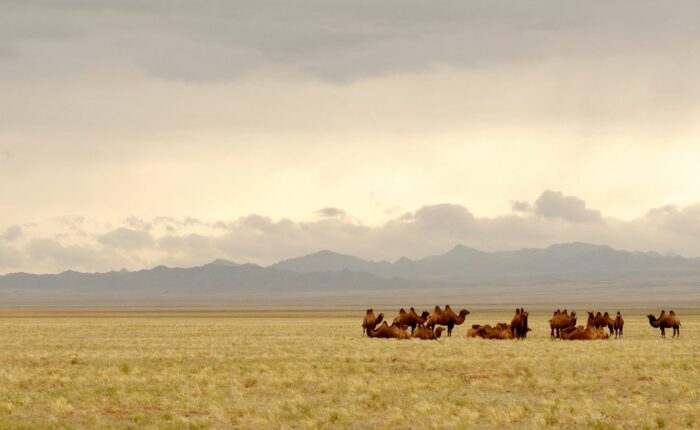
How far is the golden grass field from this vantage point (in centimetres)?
1980

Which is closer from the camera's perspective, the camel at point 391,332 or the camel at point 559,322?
the camel at point 391,332

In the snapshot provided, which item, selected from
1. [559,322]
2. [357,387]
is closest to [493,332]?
[559,322]

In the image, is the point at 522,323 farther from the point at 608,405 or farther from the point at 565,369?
the point at 608,405

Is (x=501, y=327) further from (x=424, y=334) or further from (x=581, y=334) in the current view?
(x=424, y=334)

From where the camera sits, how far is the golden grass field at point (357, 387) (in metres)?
19.8

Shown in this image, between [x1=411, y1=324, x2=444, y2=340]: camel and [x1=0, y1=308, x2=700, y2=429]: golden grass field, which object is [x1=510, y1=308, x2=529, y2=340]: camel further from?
[x1=0, y1=308, x2=700, y2=429]: golden grass field

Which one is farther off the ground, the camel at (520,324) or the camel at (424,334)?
the camel at (520,324)

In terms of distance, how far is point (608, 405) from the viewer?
20.8m

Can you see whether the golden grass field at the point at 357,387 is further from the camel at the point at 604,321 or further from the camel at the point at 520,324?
the camel at the point at 604,321

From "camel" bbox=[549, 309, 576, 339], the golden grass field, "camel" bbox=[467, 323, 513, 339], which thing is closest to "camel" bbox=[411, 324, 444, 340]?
"camel" bbox=[467, 323, 513, 339]

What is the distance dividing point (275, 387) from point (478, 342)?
16.1 metres

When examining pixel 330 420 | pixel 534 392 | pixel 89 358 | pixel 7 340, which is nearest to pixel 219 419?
pixel 330 420

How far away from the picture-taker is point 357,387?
79.6 ft

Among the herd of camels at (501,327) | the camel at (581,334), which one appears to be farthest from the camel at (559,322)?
the camel at (581,334)
